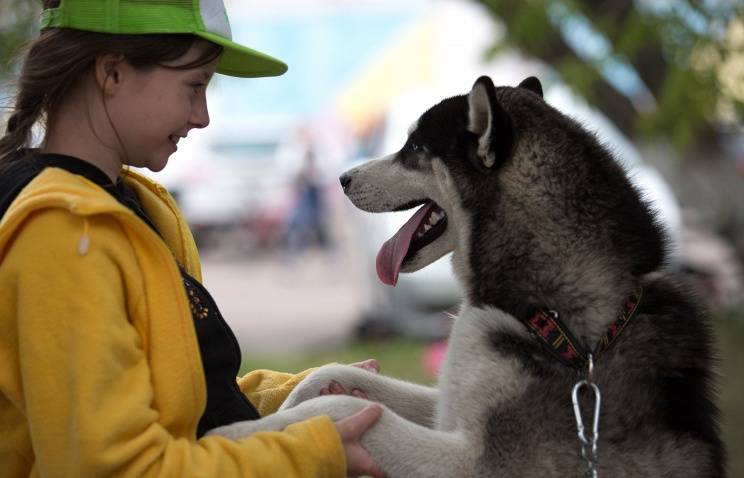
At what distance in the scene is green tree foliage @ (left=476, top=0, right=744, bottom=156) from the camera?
6496 mm

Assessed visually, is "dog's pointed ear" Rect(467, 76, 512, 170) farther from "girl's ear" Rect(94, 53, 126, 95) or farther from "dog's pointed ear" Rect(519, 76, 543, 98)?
"girl's ear" Rect(94, 53, 126, 95)

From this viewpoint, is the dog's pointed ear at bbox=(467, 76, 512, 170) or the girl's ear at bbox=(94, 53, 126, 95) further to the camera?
the dog's pointed ear at bbox=(467, 76, 512, 170)

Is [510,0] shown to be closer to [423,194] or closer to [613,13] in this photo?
[613,13]

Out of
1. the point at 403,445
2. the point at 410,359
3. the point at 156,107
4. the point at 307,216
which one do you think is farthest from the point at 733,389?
the point at 307,216

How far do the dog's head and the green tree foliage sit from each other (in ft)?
12.5

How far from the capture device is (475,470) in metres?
2.38

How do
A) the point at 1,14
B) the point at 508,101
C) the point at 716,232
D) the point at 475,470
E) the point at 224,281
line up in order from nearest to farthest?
the point at 475,470 < the point at 508,101 < the point at 1,14 < the point at 716,232 < the point at 224,281

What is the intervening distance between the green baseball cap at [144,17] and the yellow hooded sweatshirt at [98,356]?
0.29 meters

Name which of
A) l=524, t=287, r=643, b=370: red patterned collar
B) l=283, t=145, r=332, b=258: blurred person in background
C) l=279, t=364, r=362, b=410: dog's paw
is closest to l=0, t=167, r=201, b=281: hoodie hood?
l=279, t=364, r=362, b=410: dog's paw

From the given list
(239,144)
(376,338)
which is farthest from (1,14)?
(239,144)

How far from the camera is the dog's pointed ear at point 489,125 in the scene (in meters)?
2.72

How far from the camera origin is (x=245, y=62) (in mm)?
2342

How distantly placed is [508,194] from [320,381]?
0.67 metres

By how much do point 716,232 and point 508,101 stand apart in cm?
907
